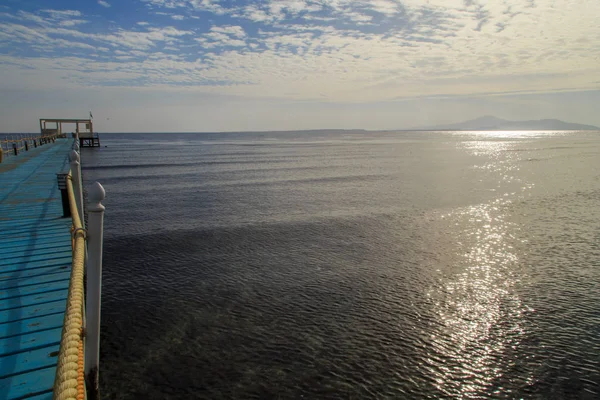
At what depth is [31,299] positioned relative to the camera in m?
5.91

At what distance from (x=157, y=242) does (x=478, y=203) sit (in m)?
16.4

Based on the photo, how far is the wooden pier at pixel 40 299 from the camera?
12.9ft

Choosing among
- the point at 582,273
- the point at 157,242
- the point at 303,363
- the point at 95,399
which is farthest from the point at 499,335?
the point at 157,242

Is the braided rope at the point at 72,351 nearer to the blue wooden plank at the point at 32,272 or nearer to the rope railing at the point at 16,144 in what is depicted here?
the blue wooden plank at the point at 32,272

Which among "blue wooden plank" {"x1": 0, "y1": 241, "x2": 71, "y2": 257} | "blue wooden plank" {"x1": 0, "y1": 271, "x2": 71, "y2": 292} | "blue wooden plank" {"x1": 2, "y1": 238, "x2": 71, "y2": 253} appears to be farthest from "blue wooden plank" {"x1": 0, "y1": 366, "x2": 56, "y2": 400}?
"blue wooden plank" {"x1": 2, "y1": 238, "x2": 71, "y2": 253}

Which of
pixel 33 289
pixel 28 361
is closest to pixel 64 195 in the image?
pixel 33 289

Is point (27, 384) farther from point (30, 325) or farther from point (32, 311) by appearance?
point (32, 311)

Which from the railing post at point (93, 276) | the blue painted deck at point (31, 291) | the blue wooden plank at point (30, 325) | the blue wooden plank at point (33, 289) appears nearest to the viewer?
the railing post at point (93, 276)

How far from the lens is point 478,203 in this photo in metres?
21.0

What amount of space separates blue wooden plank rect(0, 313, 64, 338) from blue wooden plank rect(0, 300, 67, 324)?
0.34 feet

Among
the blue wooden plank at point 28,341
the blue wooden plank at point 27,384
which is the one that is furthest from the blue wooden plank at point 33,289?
the blue wooden plank at point 27,384

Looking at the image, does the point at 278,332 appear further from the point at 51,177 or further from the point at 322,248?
the point at 51,177

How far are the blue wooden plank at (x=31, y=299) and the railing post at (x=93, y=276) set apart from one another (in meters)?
1.89

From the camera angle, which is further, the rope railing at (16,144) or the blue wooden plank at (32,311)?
the rope railing at (16,144)
